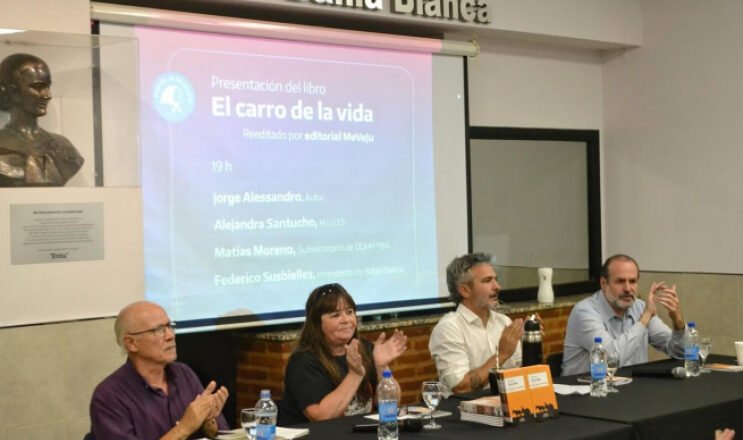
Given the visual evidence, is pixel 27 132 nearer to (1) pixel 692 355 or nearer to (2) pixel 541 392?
(2) pixel 541 392

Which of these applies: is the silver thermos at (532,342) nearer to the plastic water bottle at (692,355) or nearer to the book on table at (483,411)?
the plastic water bottle at (692,355)

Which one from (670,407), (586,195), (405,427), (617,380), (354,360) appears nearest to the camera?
(405,427)

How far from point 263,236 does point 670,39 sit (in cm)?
338

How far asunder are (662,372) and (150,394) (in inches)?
82.9

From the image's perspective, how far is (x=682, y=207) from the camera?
662cm

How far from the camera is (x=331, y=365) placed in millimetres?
3578

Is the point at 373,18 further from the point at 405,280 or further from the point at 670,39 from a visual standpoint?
the point at 670,39

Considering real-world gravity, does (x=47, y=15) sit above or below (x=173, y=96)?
above

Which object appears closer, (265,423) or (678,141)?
(265,423)

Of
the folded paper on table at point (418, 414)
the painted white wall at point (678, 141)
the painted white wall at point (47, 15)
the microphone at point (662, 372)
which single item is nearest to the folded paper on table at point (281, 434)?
the folded paper on table at point (418, 414)

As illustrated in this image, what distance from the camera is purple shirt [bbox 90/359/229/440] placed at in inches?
118

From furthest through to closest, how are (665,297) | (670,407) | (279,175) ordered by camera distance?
(279,175) → (665,297) → (670,407)

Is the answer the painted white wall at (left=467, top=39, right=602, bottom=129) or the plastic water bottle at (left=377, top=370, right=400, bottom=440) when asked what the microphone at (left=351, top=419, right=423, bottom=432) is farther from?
the painted white wall at (left=467, top=39, right=602, bottom=129)

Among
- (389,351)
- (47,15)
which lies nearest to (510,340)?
(389,351)
